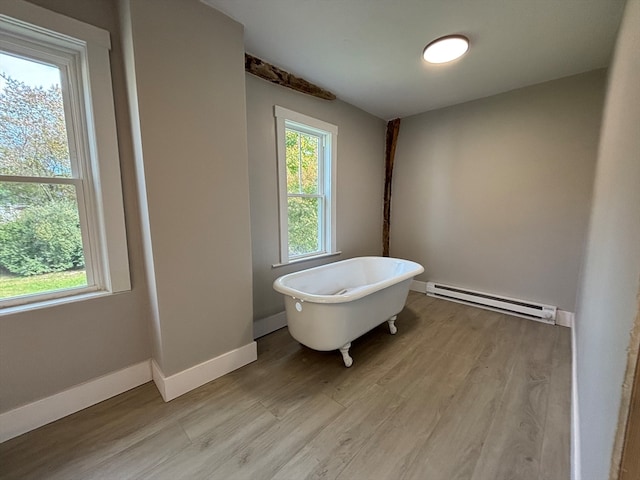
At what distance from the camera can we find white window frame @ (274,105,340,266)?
2422mm

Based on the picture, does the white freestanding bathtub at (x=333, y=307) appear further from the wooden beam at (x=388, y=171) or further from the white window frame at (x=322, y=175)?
the wooden beam at (x=388, y=171)

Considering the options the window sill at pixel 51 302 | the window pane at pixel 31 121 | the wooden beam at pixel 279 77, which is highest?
the wooden beam at pixel 279 77

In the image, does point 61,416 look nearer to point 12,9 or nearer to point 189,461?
point 189,461

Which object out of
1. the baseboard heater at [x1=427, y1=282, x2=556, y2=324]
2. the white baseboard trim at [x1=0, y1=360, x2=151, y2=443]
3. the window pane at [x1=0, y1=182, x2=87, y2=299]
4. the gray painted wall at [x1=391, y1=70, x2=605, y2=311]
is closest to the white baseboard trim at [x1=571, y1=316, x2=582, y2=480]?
the baseboard heater at [x1=427, y1=282, x2=556, y2=324]

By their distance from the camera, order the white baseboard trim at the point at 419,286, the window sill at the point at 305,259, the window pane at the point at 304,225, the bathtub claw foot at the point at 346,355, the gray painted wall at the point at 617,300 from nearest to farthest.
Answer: the gray painted wall at the point at 617,300 → the bathtub claw foot at the point at 346,355 → the window sill at the point at 305,259 → the window pane at the point at 304,225 → the white baseboard trim at the point at 419,286

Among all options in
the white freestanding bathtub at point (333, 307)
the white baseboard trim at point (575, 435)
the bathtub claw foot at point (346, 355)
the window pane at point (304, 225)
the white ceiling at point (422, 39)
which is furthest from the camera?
the window pane at point (304, 225)

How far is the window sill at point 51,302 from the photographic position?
4.38 ft

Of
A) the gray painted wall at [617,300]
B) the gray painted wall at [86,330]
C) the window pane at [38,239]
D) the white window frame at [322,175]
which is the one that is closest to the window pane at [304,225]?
the white window frame at [322,175]

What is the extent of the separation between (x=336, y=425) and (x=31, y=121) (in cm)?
235

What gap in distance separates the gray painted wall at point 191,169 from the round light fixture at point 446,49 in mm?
1397

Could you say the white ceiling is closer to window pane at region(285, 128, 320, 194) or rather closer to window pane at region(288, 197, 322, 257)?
window pane at region(285, 128, 320, 194)

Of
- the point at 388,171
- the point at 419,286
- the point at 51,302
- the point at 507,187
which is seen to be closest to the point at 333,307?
the point at 51,302

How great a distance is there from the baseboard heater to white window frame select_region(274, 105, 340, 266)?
1.46m

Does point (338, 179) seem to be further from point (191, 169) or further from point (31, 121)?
point (31, 121)
